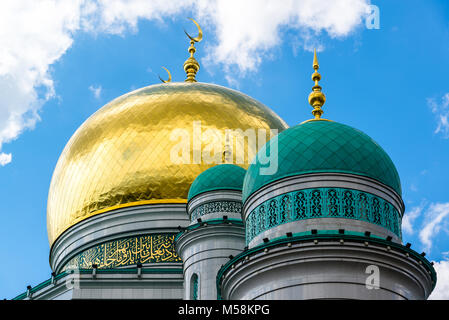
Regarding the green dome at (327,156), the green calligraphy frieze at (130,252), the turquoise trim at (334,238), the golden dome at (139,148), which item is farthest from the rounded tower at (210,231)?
the turquoise trim at (334,238)

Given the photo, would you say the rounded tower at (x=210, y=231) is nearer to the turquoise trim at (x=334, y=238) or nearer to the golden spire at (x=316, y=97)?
the golden spire at (x=316, y=97)

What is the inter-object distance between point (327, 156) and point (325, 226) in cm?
146

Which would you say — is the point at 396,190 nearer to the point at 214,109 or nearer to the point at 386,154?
the point at 386,154

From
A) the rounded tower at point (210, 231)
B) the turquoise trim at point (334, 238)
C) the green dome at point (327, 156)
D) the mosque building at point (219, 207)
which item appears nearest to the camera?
the turquoise trim at point (334, 238)

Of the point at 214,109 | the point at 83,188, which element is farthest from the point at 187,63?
the point at 83,188

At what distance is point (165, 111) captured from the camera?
79.0 ft

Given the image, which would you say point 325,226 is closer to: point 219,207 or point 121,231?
point 219,207

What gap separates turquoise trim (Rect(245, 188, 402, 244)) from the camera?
14562 mm

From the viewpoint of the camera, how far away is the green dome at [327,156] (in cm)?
1516

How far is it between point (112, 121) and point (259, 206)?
10023mm

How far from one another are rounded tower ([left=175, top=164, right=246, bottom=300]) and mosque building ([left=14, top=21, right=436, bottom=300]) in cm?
3

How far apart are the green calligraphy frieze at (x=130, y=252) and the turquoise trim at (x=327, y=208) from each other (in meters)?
7.00

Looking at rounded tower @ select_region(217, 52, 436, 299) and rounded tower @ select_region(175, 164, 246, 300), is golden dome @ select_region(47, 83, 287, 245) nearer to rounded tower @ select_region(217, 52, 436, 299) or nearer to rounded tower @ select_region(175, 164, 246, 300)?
rounded tower @ select_region(175, 164, 246, 300)
